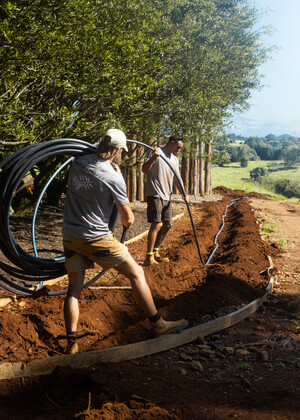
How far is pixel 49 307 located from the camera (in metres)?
5.21

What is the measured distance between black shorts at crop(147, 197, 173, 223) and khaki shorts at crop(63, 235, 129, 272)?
10.4 ft

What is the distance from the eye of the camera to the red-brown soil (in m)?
3.21

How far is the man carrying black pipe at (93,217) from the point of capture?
3957mm

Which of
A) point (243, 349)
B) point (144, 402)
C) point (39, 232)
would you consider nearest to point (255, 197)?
point (39, 232)

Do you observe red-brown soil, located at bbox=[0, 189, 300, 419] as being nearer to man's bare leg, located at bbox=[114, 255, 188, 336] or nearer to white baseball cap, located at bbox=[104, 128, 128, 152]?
man's bare leg, located at bbox=[114, 255, 188, 336]

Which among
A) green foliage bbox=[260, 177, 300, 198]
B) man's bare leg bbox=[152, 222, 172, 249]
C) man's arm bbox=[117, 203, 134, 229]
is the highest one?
man's arm bbox=[117, 203, 134, 229]

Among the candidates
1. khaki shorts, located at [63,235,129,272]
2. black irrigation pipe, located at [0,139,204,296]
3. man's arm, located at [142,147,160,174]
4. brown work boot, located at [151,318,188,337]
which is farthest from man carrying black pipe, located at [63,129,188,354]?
man's arm, located at [142,147,160,174]

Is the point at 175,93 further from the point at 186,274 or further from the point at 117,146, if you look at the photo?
the point at 117,146

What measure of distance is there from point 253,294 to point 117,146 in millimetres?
3517

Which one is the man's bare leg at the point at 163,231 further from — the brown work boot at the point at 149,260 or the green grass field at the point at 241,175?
the green grass field at the point at 241,175

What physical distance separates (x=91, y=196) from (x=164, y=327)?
157cm

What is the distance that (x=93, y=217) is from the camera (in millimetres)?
4016

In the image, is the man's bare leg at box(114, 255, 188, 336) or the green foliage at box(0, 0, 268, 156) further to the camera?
the green foliage at box(0, 0, 268, 156)

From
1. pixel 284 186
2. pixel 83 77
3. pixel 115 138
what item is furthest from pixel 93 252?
pixel 284 186
